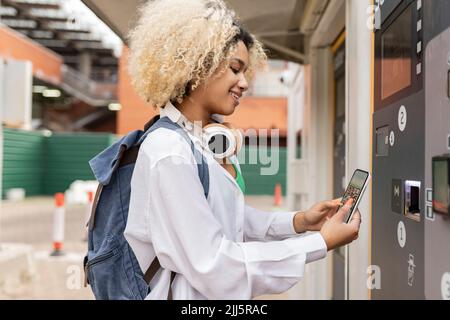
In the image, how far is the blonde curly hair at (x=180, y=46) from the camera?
1303 millimetres

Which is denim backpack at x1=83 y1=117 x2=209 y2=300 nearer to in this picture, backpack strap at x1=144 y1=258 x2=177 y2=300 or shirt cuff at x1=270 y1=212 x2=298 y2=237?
backpack strap at x1=144 y1=258 x2=177 y2=300

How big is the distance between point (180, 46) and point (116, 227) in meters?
0.49

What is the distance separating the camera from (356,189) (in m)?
1.31

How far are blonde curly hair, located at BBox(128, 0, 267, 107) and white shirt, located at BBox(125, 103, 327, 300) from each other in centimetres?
15

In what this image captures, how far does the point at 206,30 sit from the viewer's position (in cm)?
131

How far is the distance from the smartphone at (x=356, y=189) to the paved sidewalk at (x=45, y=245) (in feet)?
3.36

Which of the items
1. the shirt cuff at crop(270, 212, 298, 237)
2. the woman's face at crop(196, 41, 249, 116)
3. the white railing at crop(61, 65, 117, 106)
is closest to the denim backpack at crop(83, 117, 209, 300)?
the woman's face at crop(196, 41, 249, 116)

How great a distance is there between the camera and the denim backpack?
1.30 metres

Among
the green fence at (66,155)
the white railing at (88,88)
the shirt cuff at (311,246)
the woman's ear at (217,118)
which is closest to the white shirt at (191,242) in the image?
the shirt cuff at (311,246)

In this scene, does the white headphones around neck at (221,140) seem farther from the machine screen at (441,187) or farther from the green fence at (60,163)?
the green fence at (60,163)

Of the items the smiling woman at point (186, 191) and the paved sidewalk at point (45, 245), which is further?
the paved sidewalk at point (45, 245)

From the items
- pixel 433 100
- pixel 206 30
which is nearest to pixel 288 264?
pixel 433 100
